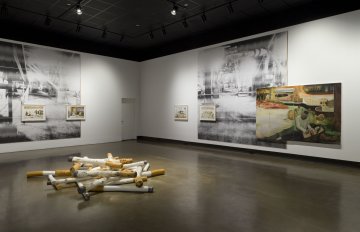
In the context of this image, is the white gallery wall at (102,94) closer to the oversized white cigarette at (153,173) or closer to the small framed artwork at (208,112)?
the small framed artwork at (208,112)

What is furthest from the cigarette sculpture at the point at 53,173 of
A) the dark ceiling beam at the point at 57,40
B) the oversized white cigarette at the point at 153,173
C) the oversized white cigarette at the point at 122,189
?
the dark ceiling beam at the point at 57,40

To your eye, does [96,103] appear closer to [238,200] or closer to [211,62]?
[211,62]

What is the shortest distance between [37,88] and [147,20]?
498cm

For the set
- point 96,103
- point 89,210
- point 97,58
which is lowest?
point 89,210

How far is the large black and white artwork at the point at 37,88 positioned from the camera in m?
→ 8.67

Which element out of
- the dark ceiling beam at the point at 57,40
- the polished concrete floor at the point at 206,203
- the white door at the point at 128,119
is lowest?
the polished concrete floor at the point at 206,203

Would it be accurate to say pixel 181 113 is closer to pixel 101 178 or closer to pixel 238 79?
pixel 238 79

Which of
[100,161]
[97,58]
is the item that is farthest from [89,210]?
[97,58]

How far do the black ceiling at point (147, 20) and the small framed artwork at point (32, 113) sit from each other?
2513 millimetres

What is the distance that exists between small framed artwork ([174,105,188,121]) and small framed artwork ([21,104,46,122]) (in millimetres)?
5369

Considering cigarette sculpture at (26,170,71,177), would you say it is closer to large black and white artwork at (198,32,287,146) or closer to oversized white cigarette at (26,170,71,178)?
oversized white cigarette at (26,170,71,178)

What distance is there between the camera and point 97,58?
11234 millimetres

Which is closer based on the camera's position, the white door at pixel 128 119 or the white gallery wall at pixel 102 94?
the white gallery wall at pixel 102 94

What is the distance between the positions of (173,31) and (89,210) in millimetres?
7918
